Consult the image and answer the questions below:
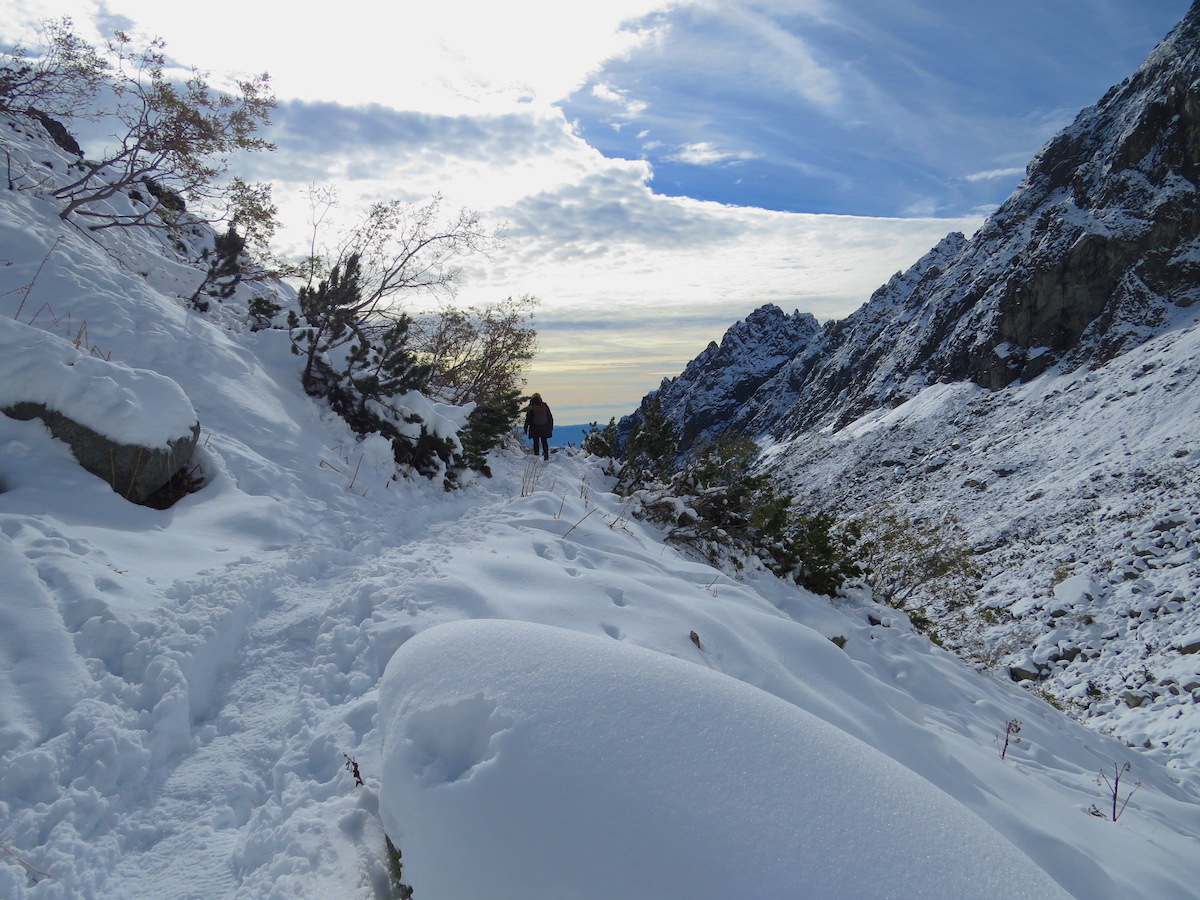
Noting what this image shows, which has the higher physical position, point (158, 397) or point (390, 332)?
point (390, 332)

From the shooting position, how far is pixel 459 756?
1.74m

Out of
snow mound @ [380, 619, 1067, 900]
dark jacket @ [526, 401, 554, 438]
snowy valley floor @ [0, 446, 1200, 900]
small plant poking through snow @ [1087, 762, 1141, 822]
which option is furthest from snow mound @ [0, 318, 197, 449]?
dark jacket @ [526, 401, 554, 438]

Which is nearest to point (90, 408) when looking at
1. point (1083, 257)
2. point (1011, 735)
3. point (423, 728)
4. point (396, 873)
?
point (423, 728)

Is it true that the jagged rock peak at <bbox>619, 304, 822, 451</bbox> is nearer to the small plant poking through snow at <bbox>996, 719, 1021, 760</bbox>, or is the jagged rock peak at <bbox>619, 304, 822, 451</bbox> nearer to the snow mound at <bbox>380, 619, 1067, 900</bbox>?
the small plant poking through snow at <bbox>996, 719, 1021, 760</bbox>

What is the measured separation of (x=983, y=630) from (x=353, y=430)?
17.1 metres

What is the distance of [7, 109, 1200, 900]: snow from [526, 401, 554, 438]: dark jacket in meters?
6.02

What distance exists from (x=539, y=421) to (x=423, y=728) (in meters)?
9.73

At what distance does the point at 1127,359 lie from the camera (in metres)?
31.5

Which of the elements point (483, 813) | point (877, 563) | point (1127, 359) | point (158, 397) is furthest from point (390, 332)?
point (1127, 359)

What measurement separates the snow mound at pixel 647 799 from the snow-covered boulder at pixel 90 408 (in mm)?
3211

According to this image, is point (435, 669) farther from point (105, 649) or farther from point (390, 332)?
point (390, 332)

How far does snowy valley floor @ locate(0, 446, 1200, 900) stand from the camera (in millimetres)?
1438

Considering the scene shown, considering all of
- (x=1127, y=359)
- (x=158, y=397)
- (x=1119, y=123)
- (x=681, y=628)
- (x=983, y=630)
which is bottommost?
(x=983, y=630)

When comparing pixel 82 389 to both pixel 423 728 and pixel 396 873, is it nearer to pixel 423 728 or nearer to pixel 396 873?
pixel 423 728
